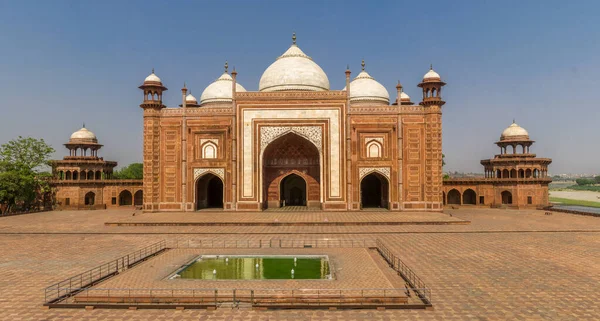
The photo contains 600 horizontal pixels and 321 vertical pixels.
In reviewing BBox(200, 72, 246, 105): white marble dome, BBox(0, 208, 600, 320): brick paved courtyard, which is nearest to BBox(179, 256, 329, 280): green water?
BBox(0, 208, 600, 320): brick paved courtyard

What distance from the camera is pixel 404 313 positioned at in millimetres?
7473

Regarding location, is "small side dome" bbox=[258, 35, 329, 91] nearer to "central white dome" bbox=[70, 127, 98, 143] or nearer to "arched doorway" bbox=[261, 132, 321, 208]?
"arched doorway" bbox=[261, 132, 321, 208]

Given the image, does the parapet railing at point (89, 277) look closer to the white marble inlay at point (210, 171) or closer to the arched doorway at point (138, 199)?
the white marble inlay at point (210, 171)

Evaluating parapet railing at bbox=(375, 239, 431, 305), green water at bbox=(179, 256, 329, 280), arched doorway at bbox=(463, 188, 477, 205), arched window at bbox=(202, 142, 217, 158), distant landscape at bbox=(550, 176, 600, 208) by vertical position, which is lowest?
distant landscape at bbox=(550, 176, 600, 208)

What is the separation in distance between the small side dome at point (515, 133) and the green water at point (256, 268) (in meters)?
26.0

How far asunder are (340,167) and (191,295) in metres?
17.7

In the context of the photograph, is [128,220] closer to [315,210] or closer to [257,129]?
[257,129]

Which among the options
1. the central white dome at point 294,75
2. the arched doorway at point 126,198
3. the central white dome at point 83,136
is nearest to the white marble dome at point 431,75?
the central white dome at point 294,75

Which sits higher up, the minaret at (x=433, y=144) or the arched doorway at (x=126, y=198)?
the minaret at (x=433, y=144)

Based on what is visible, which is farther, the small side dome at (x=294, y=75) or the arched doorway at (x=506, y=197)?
the arched doorway at (x=506, y=197)

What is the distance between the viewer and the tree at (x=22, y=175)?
26.8 meters

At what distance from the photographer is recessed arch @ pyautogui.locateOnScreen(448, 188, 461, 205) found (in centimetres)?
3238

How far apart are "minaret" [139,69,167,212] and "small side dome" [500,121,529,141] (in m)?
27.8

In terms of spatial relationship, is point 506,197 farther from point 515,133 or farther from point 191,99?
point 191,99
